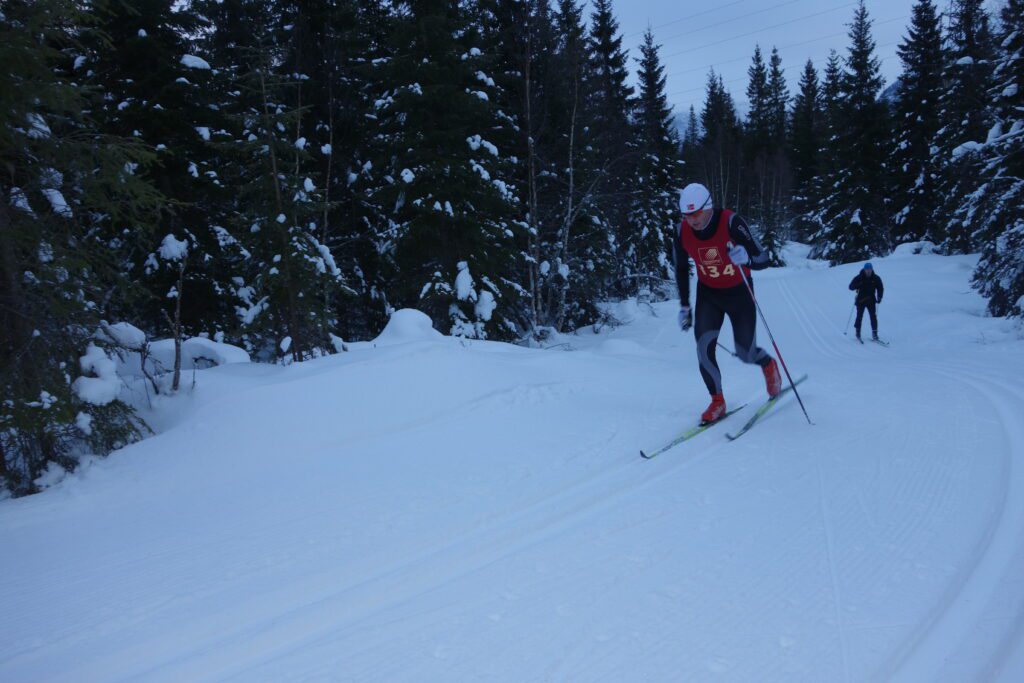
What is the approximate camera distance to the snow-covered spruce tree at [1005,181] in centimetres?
1223

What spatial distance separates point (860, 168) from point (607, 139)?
2193cm

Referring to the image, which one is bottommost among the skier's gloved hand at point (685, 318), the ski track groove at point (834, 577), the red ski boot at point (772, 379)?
the ski track groove at point (834, 577)

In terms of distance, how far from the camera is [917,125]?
29.1m

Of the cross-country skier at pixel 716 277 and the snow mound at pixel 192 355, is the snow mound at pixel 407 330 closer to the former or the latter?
the snow mound at pixel 192 355

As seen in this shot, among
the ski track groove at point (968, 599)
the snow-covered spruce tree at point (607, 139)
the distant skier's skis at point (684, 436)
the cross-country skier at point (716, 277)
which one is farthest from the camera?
the snow-covered spruce tree at point (607, 139)

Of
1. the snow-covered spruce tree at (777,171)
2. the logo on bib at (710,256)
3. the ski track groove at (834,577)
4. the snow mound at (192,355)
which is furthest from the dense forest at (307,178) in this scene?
the snow-covered spruce tree at (777,171)

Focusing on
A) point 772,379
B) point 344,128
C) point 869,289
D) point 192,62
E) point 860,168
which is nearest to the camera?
point 772,379

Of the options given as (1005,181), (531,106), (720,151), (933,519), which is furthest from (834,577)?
(720,151)

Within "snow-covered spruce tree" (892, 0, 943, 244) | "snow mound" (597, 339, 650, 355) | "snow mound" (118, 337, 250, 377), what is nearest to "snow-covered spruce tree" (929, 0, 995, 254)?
"snow-covered spruce tree" (892, 0, 943, 244)

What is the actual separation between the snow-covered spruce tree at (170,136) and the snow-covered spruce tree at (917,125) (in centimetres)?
3224

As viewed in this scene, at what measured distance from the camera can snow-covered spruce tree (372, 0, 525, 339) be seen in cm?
1280

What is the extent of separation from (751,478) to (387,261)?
37.6 feet

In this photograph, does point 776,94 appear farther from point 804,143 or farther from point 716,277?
point 716,277

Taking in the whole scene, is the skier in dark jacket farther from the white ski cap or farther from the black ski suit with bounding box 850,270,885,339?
the white ski cap
